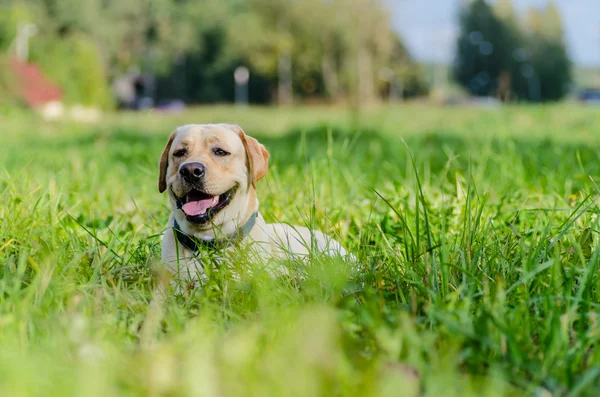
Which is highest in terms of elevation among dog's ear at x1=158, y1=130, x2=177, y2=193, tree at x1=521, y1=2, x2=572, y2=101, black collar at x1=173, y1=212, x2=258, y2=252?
dog's ear at x1=158, y1=130, x2=177, y2=193

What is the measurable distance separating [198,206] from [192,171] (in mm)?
177

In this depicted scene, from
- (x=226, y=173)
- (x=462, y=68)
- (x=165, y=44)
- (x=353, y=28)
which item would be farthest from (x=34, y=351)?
(x=462, y=68)

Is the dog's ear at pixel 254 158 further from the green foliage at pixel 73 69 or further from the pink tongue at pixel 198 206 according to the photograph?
the green foliage at pixel 73 69

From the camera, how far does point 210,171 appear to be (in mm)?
3193

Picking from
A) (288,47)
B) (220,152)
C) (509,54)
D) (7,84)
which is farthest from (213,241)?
(509,54)

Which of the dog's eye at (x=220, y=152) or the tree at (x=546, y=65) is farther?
the tree at (x=546, y=65)

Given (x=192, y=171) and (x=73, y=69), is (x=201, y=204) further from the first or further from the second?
(x=73, y=69)

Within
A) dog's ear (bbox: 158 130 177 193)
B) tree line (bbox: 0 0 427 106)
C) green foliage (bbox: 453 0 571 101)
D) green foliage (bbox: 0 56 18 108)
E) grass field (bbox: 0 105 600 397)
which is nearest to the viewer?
grass field (bbox: 0 105 600 397)

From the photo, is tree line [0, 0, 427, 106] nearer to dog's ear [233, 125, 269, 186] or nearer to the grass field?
dog's ear [233, 125, 269, 186]

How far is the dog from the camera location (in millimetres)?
3090

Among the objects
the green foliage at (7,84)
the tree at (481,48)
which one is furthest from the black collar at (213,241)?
the tree at (481,48)

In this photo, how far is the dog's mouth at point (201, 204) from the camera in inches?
125

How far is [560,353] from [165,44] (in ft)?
221

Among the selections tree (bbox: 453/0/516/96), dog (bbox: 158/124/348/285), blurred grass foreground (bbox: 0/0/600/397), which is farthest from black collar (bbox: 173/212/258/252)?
tree (bbox: 453/0/516/96)
